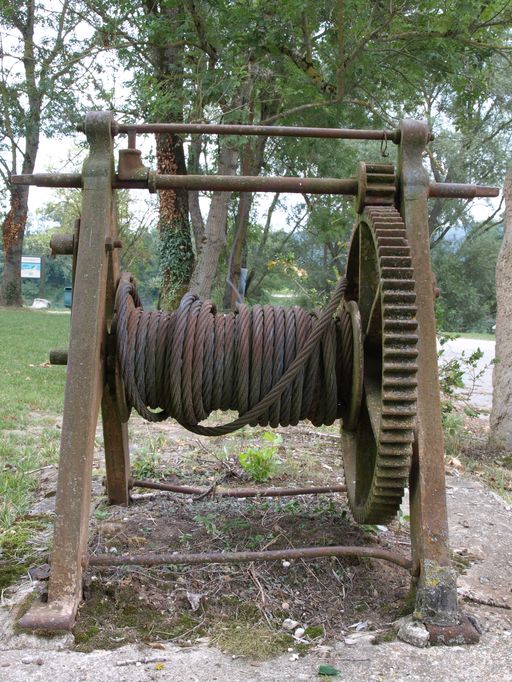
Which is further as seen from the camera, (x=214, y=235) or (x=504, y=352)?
(x=214, y=235)

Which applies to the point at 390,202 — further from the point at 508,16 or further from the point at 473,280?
the point at 473,280

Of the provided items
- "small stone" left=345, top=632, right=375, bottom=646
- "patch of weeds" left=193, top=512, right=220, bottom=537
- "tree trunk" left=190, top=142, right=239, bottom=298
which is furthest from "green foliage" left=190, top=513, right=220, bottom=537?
"tree trunk" left=190, top=142, right=239, bottom=298

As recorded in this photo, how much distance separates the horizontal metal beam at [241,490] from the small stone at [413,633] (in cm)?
121

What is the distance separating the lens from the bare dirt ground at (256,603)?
212 cm

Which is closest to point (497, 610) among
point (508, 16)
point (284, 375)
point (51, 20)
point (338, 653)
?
point (338, 653)

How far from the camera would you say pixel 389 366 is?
91.2 inches

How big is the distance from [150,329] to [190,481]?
5.10 feet

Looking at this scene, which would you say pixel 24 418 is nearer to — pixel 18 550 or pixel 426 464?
pixel 18 550

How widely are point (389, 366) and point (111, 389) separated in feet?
4.41

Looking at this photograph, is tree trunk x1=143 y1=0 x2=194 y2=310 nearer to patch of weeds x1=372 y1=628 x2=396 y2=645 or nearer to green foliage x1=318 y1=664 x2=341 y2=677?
patch of weeds x1=372 y1=628 x2=396 y2=645

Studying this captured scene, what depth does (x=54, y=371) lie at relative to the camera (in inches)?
405

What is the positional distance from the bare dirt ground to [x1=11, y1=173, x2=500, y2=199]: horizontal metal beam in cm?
151

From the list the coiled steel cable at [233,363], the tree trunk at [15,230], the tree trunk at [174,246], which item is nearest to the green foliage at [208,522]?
the coiled steel cable at [233,363]

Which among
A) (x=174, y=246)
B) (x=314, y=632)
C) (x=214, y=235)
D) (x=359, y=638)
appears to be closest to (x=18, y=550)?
(x=314, y=632)
